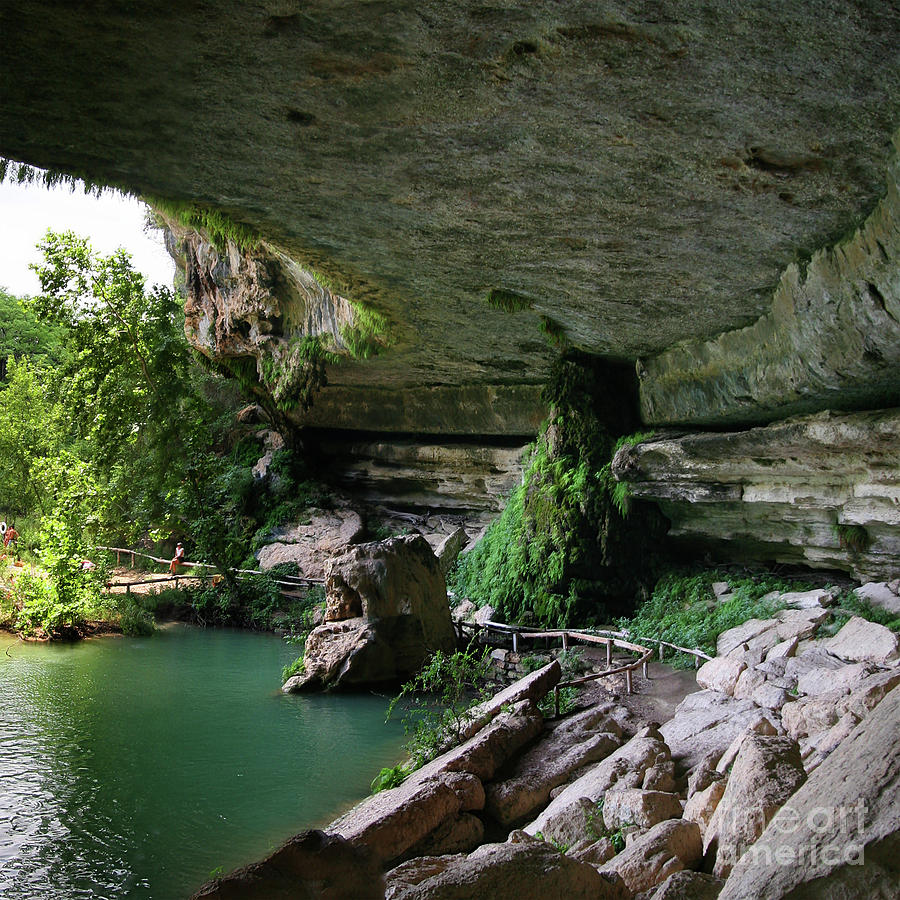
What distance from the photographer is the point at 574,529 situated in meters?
12.1

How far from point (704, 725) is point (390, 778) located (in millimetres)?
2907

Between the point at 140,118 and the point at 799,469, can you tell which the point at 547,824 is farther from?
the point at 799,469

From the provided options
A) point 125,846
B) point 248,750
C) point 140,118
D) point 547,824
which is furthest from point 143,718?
point 140,118

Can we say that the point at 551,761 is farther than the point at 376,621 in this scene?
No

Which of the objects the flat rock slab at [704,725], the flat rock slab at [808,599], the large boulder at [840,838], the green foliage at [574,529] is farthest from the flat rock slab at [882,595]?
the large boulder at [840,838]

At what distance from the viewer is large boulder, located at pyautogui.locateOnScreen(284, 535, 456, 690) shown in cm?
1012

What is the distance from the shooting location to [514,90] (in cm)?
428

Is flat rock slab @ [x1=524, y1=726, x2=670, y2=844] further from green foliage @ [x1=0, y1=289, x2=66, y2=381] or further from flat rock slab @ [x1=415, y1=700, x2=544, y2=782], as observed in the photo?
green foliage @ [x1=0, y1=289, x2=66, y2=381]

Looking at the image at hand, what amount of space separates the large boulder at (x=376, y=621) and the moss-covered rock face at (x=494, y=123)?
4704mm

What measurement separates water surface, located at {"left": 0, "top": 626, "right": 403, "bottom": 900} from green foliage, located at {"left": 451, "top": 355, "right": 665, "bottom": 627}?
11.6 feet

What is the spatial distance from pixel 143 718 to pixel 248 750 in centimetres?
183

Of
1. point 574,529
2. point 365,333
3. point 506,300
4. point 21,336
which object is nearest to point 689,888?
point 506,300

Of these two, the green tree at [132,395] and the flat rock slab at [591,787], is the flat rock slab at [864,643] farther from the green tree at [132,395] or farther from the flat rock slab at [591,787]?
the green tree at [132,395]

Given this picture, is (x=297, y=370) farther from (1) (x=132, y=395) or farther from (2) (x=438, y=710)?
(2) (x=438, y=710)
